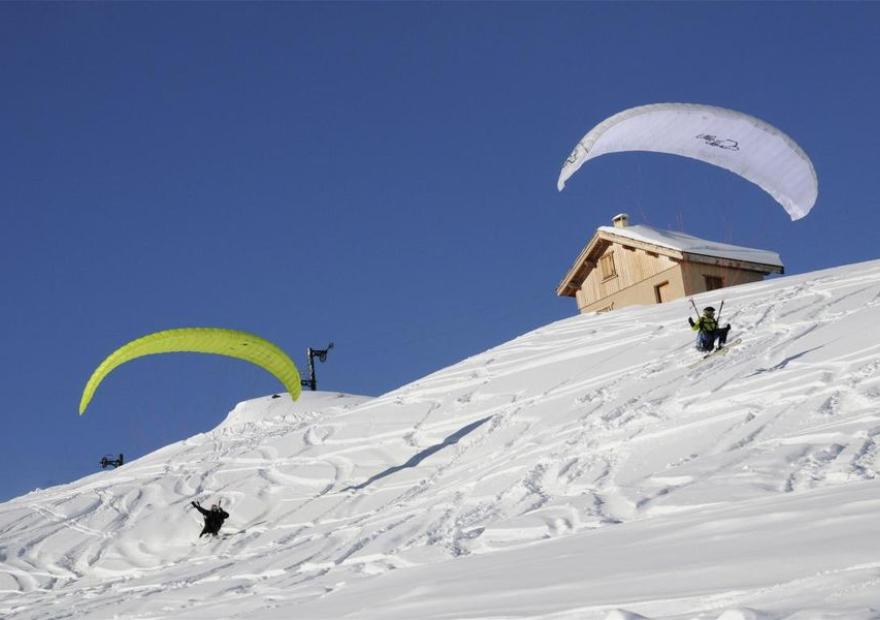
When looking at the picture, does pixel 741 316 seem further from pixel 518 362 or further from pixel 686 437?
pixel 686 437

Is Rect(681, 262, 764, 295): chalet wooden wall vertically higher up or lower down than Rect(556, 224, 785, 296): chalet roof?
lower down

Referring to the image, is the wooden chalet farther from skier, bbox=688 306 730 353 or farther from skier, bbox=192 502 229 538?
skier, bbox=192 502 229 538

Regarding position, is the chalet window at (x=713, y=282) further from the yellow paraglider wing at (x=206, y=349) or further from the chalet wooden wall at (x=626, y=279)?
the yellow paraglider wing at (x=206, y=349)

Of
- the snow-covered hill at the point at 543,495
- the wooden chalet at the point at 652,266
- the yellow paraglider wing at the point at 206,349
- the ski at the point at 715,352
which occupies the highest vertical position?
the wooden chalet at the point at 652,266

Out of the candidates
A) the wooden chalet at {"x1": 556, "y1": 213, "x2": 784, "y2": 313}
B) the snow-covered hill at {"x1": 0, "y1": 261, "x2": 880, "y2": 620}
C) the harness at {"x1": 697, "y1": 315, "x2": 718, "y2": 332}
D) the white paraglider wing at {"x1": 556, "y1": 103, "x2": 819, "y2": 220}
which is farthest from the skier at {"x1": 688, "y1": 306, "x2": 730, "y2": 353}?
the wooden chalet at {"x1": 556, "y1": 213, "x2": 784, "y2": 313}

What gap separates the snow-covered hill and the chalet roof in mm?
4276

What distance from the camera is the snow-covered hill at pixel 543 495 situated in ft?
20.6

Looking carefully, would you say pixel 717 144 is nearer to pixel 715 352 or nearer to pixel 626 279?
pixel 715 352

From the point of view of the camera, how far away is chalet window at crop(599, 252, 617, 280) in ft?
114

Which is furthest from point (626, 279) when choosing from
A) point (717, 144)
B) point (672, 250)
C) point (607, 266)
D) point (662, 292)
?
point (717, 144)

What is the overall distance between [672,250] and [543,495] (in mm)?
19517

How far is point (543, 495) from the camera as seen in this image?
1319cm

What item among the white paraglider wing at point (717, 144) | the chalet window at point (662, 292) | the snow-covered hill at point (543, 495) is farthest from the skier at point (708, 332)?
the chalet window at point (662, 292)

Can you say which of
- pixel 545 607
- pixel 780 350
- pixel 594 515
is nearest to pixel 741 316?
pixel 780 350
